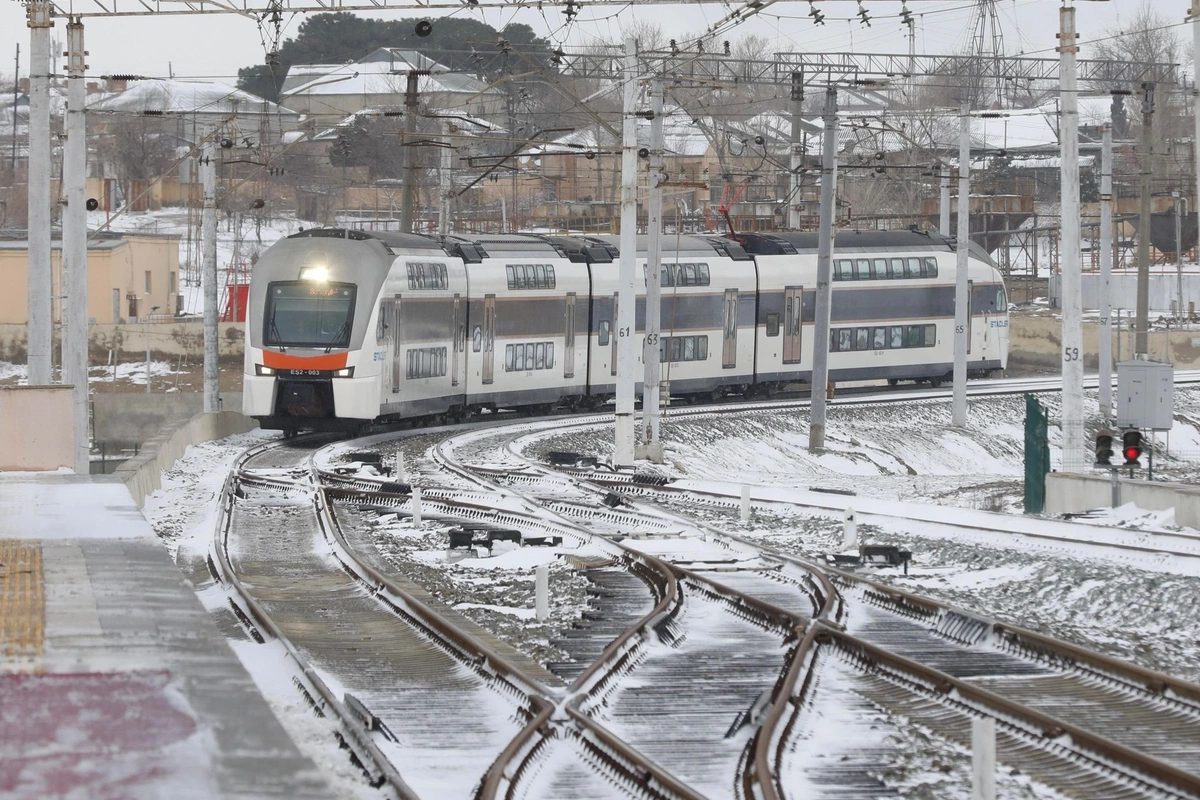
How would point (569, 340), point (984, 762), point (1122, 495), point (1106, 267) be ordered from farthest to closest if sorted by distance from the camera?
point (569, 340) < point (1106, 267) < point (1122, 495) < point (984, 762)

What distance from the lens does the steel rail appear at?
892cm

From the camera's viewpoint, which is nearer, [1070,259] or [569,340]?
[1070,259]

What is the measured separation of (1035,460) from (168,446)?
14295 millimetres

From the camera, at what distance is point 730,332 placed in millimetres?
43125

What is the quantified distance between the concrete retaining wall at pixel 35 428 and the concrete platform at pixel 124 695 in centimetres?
819

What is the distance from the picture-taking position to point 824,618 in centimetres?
1431

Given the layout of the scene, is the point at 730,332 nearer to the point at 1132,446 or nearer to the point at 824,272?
the point at 824,272

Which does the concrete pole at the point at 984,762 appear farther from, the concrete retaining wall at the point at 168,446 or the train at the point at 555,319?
the train at the point at 555,319

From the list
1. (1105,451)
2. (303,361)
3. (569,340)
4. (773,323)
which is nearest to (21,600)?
(1105,451)

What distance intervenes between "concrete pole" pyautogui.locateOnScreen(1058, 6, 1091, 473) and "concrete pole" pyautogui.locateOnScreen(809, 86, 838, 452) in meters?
9.14

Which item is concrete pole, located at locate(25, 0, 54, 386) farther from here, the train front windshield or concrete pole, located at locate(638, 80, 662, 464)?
concrete pole, located at locate(638, 80, 662, 464)

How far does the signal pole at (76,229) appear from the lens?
23969 millimetres

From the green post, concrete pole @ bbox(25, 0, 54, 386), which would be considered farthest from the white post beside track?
the green post

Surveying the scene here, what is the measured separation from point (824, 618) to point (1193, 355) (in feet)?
171
